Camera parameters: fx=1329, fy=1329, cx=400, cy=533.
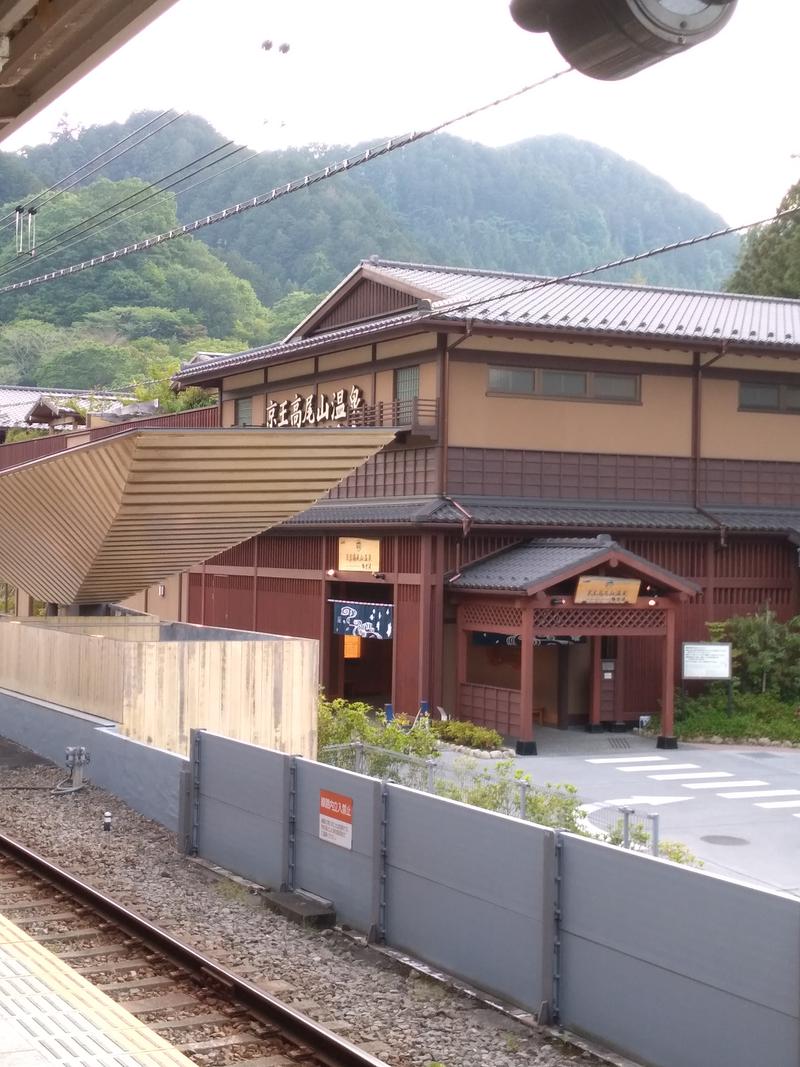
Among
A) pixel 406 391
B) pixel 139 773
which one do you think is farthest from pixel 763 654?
pixel 139 773

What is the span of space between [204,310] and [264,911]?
109883 mm

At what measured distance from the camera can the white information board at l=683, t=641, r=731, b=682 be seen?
81.5ft

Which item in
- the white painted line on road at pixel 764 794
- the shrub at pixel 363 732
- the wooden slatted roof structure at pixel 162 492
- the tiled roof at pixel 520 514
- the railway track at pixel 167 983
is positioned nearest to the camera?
the railway track at pixel 167 983

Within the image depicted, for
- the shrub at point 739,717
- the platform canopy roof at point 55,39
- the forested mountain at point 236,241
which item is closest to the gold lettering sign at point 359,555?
the shrub at point 739,717

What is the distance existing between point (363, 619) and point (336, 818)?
1510cm

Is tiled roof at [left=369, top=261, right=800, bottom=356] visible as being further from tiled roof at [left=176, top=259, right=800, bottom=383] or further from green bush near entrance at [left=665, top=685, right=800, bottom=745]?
green bush near entrance at [left=665, top=685, right=800, bottom=745]

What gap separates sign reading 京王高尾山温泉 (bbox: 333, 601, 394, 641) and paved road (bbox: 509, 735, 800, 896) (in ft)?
14.0

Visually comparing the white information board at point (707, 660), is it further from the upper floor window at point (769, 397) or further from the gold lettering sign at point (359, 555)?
the gold lettering sign at point (359, 555)

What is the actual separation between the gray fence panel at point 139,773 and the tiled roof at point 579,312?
10.4 meters

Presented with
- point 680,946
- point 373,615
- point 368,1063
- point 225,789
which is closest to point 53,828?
point 225,789

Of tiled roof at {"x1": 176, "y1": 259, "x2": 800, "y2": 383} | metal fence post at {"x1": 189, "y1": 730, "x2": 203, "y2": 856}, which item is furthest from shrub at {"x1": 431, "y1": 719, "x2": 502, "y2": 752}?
metal fence post at {"x1": 189, "y1": 730, "x2": 203, "y2": 856}

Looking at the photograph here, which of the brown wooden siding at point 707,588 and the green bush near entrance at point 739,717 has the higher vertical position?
the brown wooden siding at point 707,588

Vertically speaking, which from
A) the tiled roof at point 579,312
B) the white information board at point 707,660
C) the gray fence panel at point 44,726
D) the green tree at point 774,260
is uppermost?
the green tree at point 774,260

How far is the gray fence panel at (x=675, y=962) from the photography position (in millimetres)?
7645
